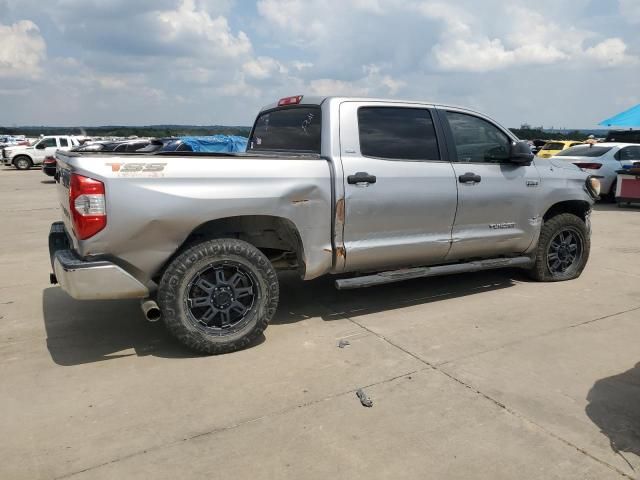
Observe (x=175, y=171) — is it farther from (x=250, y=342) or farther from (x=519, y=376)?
(x=519, y=376)

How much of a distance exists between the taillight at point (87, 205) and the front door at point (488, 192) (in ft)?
10.2

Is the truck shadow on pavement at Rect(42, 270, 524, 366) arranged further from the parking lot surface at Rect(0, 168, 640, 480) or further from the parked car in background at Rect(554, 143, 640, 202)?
the parked car in background at Rect(554, 143, 640, 202)

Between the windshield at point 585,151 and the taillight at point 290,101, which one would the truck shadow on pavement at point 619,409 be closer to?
the taillight at point 290,101

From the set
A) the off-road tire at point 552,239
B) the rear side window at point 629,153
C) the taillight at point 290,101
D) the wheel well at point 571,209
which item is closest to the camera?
the taillight at point 290,101

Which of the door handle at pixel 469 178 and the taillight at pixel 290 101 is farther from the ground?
the taillight at pixel 290 101

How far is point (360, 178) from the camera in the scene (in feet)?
14.3

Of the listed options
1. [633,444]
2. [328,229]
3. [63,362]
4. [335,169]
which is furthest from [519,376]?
Answer: [63,362]

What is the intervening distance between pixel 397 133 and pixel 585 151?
1135 centimetres

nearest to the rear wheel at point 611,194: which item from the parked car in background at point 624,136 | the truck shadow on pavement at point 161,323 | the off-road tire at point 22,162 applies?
the truck shadow on pavement at point 161,323

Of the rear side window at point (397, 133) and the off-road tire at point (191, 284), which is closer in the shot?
the off-road tire at point (191, 284)

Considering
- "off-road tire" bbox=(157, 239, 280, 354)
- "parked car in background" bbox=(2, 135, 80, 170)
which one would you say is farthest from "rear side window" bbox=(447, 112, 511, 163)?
"parked car in background" bbox=(2, 135, 80, 170)

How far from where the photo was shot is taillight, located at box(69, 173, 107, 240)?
3.44m

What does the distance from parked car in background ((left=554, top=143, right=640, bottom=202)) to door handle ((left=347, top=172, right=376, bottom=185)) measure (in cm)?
1060

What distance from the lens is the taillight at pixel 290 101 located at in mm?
4926
